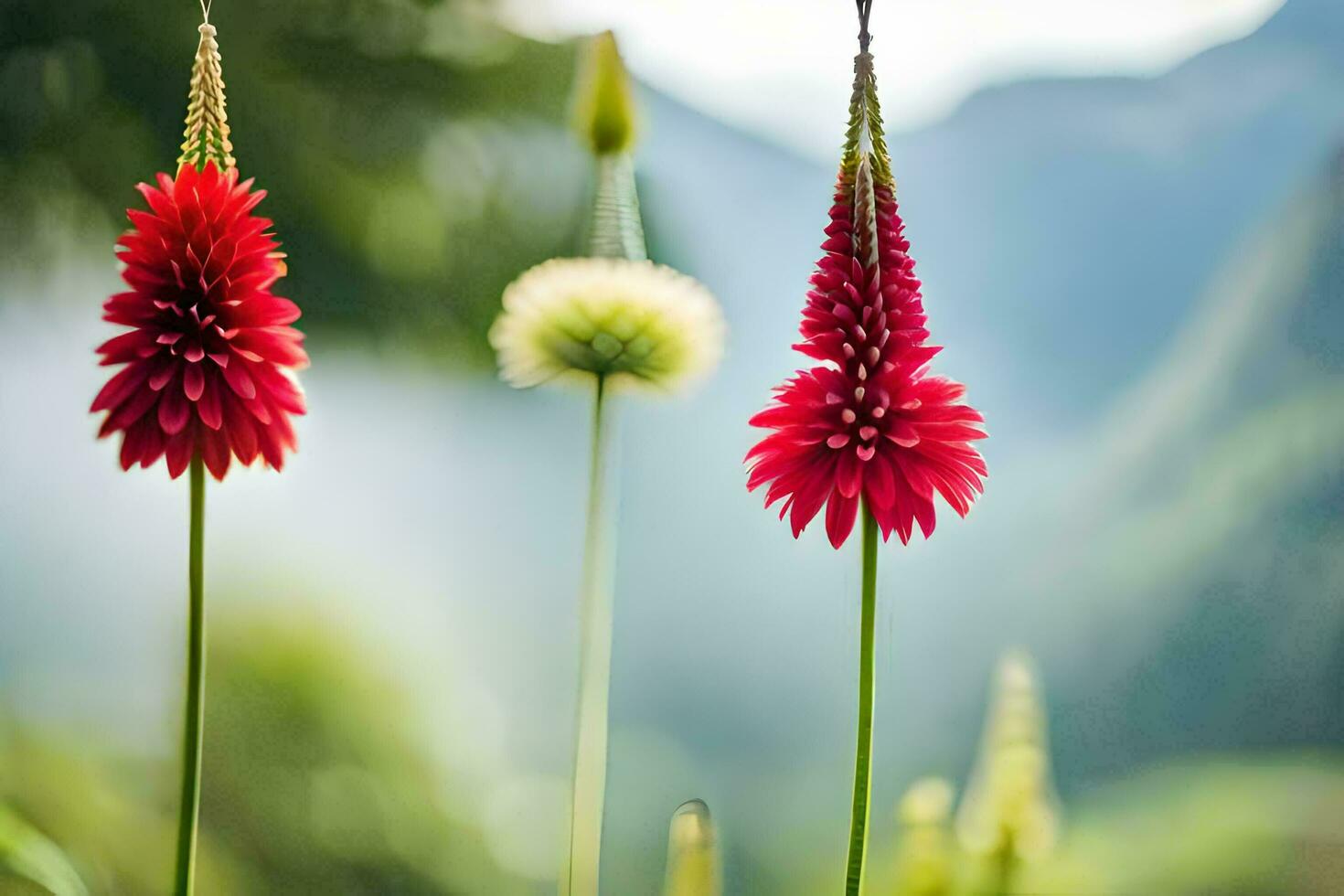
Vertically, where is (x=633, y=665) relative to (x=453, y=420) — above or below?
below

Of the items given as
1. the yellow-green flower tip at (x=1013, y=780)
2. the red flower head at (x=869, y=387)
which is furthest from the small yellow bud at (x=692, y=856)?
the red flower head at (x=869, y=387)

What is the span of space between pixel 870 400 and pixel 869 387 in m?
0.01

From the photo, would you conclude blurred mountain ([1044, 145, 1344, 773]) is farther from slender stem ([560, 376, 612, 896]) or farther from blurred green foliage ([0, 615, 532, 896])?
blurred green foliage ([0, 615, 532, 896])

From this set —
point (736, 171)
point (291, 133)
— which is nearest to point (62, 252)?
point (291, 133)

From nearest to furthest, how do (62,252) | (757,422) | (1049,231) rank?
(757,422) < (62,252) < (1049,231)

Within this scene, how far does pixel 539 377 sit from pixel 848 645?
0.48m

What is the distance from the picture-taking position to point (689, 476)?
124 centimetres

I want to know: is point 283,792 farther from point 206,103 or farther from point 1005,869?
point 1005,869

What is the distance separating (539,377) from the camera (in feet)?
4.00

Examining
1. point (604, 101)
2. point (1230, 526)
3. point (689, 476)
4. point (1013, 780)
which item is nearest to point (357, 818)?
point (689, 476)

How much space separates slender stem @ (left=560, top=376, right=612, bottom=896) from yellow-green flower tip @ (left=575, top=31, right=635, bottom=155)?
0.29 meters

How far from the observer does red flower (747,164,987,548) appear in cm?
96

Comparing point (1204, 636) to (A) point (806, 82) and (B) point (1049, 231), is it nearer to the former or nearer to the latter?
(B) point (1049, 231)

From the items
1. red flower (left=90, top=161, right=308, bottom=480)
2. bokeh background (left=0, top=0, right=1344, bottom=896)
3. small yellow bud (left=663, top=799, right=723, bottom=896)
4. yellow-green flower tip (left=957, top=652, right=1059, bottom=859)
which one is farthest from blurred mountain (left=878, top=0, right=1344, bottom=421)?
red flower (left=90, top=161, right=308, bottom=480)
